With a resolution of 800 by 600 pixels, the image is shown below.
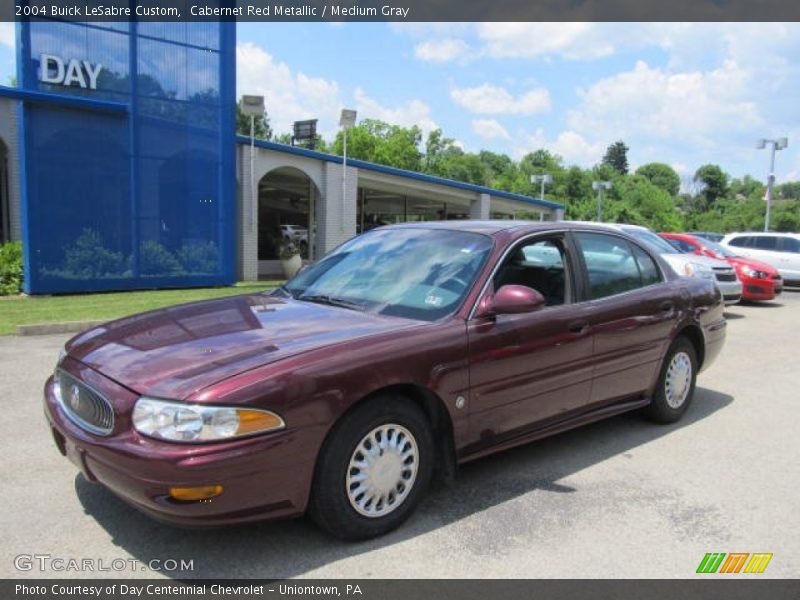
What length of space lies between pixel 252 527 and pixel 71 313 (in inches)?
327

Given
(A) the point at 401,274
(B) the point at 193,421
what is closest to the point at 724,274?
(A) the point at 401,274

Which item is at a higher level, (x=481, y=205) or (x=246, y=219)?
(x=481, y=205)

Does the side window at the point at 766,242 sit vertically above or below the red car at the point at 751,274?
above

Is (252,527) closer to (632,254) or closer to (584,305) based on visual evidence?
(584,305)

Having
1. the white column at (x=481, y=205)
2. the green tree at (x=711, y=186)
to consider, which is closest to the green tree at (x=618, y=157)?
the green tree at (x=711, y=186)

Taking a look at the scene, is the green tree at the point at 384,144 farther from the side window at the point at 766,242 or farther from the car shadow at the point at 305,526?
the car shadow at the point at 305,526

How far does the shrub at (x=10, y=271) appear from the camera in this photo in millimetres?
13270

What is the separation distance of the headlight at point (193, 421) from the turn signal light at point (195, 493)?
20cm

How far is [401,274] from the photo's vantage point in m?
4.17

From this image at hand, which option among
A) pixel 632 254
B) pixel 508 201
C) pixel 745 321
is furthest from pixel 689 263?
pixel 508 201

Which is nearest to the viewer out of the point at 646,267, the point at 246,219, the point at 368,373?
the point at 368,373

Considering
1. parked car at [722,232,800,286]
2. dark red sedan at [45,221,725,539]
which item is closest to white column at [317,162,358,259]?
parked car at [722,232,800,286]

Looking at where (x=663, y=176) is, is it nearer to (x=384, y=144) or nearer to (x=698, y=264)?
(x=384, y=144)

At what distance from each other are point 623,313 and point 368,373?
2326mm
